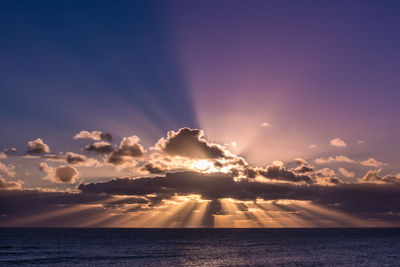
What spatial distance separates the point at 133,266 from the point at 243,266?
24.0 metres

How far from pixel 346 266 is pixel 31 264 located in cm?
7079

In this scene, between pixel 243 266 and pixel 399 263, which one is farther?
pixel 399 263

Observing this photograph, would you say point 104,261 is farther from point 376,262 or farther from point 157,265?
point 376,262

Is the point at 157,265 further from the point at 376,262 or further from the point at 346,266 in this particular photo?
the point at 376,262

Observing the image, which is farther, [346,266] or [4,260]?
[4,260]

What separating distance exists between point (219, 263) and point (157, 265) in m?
14.9

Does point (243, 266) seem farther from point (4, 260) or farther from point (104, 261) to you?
point (4, 260)

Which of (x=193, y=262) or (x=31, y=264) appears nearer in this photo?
(x=31, y=264)

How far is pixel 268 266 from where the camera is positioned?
258 ft

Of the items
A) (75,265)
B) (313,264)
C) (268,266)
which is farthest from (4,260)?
(313,264)

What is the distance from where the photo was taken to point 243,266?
78.6 meters

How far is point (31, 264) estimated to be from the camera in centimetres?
8206

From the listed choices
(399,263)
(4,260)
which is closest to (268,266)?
(399,263)

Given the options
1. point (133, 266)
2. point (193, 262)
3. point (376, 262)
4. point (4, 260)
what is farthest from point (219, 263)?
point (4, 260)
